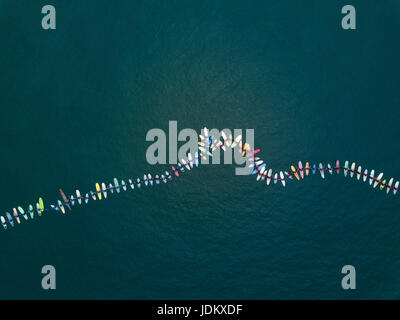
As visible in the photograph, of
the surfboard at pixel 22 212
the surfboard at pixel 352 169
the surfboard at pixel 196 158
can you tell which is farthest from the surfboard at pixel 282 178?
the surfboard at pixel 22 212

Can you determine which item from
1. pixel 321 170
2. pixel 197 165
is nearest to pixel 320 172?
pixel 321 170

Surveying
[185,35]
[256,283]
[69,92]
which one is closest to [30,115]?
[69,92]

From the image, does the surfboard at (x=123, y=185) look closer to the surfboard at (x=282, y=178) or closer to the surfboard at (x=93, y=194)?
the surfboard at (x=93, y=194)

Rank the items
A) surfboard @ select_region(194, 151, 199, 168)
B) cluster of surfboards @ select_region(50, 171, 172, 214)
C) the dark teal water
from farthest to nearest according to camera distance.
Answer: surfboard @ select_region(194, 151, 199, 168) → cluster of surfboards @ select_region(50, 171, 172, 214) → the dark teal water

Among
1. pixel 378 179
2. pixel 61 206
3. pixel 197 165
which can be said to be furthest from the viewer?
pixel 197 165

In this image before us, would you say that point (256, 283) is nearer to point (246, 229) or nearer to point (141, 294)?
point (246, 229)

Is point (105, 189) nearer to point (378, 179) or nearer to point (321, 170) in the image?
point (321, 170)

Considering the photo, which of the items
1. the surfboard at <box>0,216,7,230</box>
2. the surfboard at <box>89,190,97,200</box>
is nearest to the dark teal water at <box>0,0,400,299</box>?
the surfboard at <box>89,190,97,200</box>

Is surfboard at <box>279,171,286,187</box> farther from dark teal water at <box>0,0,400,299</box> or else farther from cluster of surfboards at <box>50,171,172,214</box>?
cluster of surfboards at <box>50,171,172,214</box>

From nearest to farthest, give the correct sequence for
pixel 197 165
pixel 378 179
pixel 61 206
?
pixel 378 179 → pixel 61 206 → pixel 197 165
